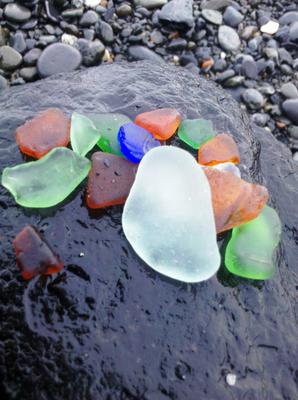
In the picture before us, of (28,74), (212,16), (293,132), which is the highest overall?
(212,16)

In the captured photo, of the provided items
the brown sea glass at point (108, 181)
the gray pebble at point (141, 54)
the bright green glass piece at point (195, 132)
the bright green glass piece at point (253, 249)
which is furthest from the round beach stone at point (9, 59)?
the bright green glass piece at point (253, 249)

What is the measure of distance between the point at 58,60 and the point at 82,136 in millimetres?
1753

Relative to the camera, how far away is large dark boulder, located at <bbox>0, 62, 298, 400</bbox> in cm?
154

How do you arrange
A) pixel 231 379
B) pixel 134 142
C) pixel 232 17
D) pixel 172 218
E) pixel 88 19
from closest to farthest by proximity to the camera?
pixel 231 379 < pixel 172 218 < pixel 134 142 < pixel 88 19 < pixel 232 17

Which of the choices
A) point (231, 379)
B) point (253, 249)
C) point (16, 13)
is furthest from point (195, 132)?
point (16, 13)

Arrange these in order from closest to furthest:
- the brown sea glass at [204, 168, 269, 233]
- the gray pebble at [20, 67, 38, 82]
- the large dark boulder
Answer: the large dark boulder, the brown sea glass at [204, 168, 269, 233], the gray pebble at [20, 67, 38, 82]

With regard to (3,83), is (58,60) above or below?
above

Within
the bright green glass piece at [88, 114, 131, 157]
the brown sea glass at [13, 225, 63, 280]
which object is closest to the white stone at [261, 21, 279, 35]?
the bright green glass piece at [88, 114, 131, 157]

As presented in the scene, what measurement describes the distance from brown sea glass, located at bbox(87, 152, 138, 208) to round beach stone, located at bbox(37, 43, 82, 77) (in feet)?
5.91

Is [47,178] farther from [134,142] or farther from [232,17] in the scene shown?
[232,17]

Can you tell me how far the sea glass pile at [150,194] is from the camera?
1.67m

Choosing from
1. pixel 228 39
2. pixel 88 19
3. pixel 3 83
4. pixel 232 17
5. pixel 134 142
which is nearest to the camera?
pixel 134 142

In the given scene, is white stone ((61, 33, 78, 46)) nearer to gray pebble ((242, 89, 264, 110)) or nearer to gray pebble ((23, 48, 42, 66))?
gray pebble ((23, 48, 42, 66))

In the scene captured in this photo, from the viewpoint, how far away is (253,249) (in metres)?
1.78
